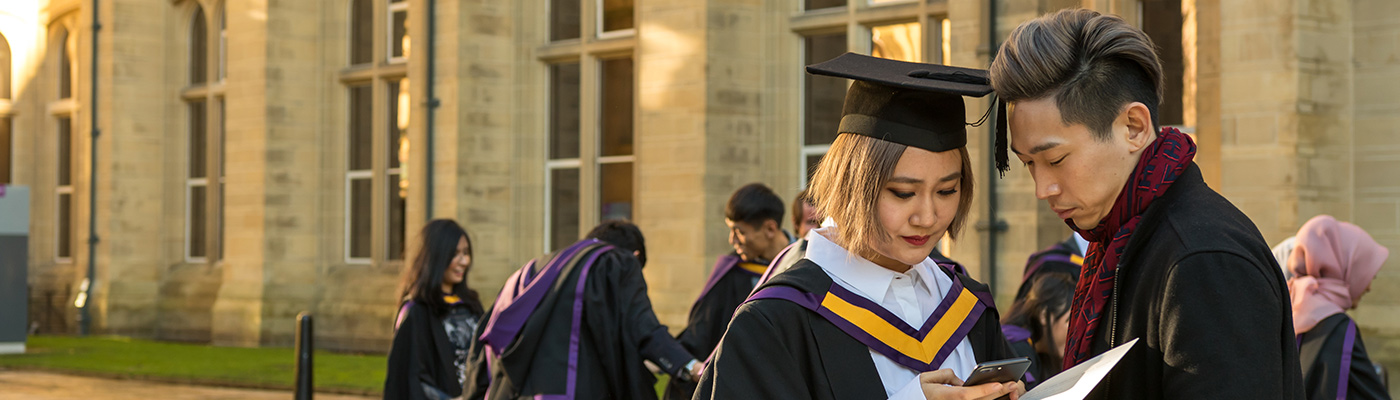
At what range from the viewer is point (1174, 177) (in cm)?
183

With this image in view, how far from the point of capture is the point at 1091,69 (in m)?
1.84

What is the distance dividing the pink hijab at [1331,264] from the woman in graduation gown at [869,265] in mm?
2559

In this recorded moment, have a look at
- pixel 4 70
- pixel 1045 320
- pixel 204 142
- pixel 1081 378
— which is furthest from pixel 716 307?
pixel 4 70

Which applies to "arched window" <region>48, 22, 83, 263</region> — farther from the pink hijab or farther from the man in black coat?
the man in black coat

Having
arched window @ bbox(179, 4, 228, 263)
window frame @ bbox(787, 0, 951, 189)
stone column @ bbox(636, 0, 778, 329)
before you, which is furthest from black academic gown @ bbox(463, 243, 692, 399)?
arched window @ bbox(179, 4, 228, 263)

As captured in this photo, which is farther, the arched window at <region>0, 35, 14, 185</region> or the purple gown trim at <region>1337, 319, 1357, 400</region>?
the arched window at <region>0, 35, 14, 185</region>

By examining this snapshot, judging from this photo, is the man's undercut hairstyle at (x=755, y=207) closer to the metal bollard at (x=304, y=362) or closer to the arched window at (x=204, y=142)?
the metal bollard at (x=304, y=362)

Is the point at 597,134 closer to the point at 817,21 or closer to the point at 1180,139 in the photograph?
the point at 817,21

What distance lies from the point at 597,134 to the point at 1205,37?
249 inches

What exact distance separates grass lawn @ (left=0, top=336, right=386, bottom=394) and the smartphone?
9.31 m

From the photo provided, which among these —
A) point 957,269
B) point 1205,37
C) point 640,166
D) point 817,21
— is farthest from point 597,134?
point 957,269

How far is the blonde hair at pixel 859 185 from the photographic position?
2076 mm

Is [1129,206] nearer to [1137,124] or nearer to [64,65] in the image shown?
[1137,124]

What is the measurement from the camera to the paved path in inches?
429
